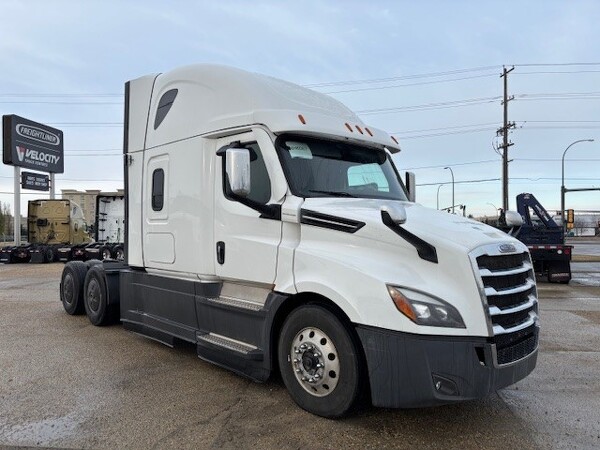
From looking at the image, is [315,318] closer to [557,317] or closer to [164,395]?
[164,395]

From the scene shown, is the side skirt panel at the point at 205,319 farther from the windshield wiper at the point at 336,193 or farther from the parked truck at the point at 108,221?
the parked truck at the point at 108,221

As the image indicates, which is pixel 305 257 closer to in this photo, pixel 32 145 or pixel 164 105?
pixel 164 105

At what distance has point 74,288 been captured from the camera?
8352 millimetres

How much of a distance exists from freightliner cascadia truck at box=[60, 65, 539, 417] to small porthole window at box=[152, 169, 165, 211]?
0.08ft

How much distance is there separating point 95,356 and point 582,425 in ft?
16.9

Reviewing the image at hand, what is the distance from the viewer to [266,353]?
4.35 meters

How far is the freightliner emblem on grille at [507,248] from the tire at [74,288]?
23.0 ft

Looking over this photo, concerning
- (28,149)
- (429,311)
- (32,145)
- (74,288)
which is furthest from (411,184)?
(32,145)

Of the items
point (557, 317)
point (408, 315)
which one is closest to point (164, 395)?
point (408, 315)

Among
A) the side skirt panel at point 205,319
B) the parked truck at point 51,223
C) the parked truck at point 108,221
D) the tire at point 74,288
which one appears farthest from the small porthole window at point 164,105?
the parked truck at point 51,223

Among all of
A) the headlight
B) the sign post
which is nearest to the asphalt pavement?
the headlight

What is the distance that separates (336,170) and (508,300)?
197cm

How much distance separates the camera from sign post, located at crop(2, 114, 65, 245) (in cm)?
2572

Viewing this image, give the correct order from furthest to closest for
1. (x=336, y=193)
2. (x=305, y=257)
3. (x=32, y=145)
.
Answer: (x=32, y=145) < (x=336, y=193) < (x=305, y=257)
